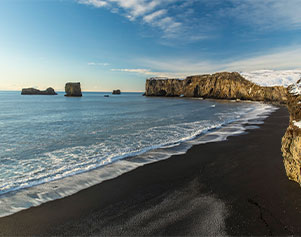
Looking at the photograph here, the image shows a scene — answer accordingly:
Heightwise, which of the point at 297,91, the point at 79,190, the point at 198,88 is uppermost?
the point at 198,88

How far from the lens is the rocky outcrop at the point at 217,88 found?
240 ft

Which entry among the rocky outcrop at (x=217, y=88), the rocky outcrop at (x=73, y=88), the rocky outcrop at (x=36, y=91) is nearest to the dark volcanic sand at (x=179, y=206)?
the rocky outcrop at (x=217, y=88)

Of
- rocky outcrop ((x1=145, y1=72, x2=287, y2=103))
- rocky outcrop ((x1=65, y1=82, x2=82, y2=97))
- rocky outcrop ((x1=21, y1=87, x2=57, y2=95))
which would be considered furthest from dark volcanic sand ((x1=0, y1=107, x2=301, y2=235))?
rocky outcrop ((x1=21, y1=87, x2=57, y2=95))

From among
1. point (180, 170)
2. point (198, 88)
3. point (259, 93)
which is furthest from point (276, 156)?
point (198, 88)

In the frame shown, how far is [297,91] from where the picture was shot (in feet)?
20.6

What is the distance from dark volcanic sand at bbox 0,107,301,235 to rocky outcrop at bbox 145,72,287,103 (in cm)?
7662

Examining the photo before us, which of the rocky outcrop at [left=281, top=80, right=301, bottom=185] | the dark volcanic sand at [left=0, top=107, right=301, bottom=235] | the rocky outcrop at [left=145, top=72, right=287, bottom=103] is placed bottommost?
the dark volcanic sand at [left=0, top=107, right=301, bottom=235]

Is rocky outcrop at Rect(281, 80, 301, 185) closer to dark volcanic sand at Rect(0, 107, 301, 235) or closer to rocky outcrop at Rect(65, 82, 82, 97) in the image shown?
dark volcanic sand at Rect(0, 107, 301, 235)

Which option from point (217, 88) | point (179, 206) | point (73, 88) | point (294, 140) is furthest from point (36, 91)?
point (294, 140)

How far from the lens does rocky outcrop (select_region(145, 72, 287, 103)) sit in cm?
7327

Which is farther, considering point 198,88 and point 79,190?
point 198,88

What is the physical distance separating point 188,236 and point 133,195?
7.42 ft

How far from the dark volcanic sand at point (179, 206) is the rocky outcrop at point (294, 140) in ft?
1.46

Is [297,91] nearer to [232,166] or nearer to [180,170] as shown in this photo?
[232,166]
